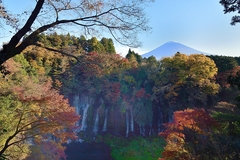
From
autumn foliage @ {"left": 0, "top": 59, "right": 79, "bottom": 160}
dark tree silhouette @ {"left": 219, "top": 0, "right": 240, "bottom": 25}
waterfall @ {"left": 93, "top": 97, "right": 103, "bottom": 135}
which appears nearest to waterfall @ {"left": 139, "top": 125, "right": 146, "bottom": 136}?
waterfall @ {"left": 93, "top": 97, "right": 103, "bottom": 135}

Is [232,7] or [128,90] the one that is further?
[128,90]

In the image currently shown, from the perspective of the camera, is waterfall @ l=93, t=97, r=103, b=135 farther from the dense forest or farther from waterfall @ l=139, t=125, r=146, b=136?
waterfall @ l=139, t=125, r=146, b=136

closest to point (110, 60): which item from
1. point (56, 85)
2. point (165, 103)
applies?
point (56, 85)

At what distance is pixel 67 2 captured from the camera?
10.5 feet

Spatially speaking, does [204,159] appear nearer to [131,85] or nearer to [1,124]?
[1,124]

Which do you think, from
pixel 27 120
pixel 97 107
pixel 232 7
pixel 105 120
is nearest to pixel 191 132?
pixel 232 7

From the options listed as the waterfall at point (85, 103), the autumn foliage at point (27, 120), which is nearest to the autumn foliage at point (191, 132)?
the autumn foliage at point (27, 120)

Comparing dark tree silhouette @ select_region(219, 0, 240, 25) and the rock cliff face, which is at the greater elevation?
dark tree silhouette @ select_region(219, 0, 240, 25)

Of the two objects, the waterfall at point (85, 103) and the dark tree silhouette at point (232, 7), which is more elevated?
the dark tree silhouette at point (232, 7)

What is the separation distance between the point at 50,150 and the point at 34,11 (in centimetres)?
824

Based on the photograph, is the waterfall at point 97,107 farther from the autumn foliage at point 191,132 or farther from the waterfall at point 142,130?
the autumn foliage at point 191,132

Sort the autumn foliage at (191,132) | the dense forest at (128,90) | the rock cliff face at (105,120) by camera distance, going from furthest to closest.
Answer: the rock cliff face at (105,120) < the dense forest at (128,90) < the autumn foliage at (191,132)

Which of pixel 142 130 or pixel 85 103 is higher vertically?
pixel 85 103

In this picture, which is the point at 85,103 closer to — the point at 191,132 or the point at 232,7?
the point at 191,132
